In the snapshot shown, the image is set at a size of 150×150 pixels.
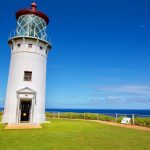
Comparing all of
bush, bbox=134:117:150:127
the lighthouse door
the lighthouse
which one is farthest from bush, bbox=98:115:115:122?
the lighthouse door

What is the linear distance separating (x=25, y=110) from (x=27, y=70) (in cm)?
474

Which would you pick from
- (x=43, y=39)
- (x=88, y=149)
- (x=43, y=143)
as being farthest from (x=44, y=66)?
(x=88, y=149)

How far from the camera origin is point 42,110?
66.5 ft

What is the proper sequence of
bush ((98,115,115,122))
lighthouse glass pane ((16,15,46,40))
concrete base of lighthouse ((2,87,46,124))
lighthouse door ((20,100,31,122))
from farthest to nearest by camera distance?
bush ((98,115,115,122)) → lighthouse door ((20,100,31,122)) → lighthouse glass pane ((16,15,46,40)) → concrete base of lighthouse ((2,87,46,124))

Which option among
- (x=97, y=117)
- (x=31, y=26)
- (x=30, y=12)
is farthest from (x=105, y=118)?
(x=30, y=12)

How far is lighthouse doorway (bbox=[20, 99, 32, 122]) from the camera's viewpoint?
21.1 m

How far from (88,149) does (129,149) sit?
1.86 metres

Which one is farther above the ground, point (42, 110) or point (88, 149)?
point (42, 110)

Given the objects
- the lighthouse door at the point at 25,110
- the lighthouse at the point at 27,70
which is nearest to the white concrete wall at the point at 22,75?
the lighthouse at the point at 27,70

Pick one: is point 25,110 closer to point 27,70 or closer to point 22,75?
point 22,75

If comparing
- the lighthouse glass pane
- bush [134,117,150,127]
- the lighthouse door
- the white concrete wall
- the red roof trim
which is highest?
the red roof trim

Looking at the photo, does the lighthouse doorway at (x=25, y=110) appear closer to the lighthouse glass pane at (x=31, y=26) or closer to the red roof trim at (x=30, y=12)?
the lighthouse glass pane at (x=31, y=26)

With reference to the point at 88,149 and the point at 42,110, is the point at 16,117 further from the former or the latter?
the point at 88,149

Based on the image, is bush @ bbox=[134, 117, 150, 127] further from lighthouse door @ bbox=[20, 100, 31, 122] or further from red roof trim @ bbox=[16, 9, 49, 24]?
red roof trim @ bbox=[16, 9, 49, 24]
